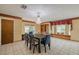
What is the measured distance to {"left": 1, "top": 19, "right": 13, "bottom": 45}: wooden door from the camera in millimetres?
3014

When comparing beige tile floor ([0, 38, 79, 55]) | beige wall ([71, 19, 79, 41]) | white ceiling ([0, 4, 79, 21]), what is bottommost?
beige tile floor ([0, 38, 79, 55])

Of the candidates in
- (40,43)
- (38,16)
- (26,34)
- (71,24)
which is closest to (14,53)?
(26,34)

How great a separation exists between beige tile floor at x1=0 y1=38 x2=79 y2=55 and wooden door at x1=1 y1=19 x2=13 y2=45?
0.51 ft

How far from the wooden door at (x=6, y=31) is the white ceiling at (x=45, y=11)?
301 mm

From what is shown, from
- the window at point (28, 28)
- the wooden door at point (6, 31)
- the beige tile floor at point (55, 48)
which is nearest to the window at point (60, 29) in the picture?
the beige tile floor at point (55, 48)

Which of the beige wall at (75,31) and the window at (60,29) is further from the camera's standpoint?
the window at (60,29)

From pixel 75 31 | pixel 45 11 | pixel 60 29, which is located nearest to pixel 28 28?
pixel 45 11

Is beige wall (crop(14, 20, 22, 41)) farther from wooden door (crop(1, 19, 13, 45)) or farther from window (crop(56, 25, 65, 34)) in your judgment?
window (crop(56, 25, 65, 34))

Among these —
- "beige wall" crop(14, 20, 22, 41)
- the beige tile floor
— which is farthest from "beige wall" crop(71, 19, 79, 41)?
"beige wall" crop(14, 20, 22, 41)

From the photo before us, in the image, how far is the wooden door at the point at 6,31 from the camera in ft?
9.89

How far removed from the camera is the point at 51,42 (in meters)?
2.96

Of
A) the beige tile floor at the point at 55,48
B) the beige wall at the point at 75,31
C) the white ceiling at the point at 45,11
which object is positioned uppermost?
the white ceiling at the point at 45,11

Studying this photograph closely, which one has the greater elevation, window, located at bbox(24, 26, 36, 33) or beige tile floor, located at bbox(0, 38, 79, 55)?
window, located at bbox(24, 26, 36, 33)

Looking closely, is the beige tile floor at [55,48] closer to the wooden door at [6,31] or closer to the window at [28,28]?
the wooden door at [6,31]
